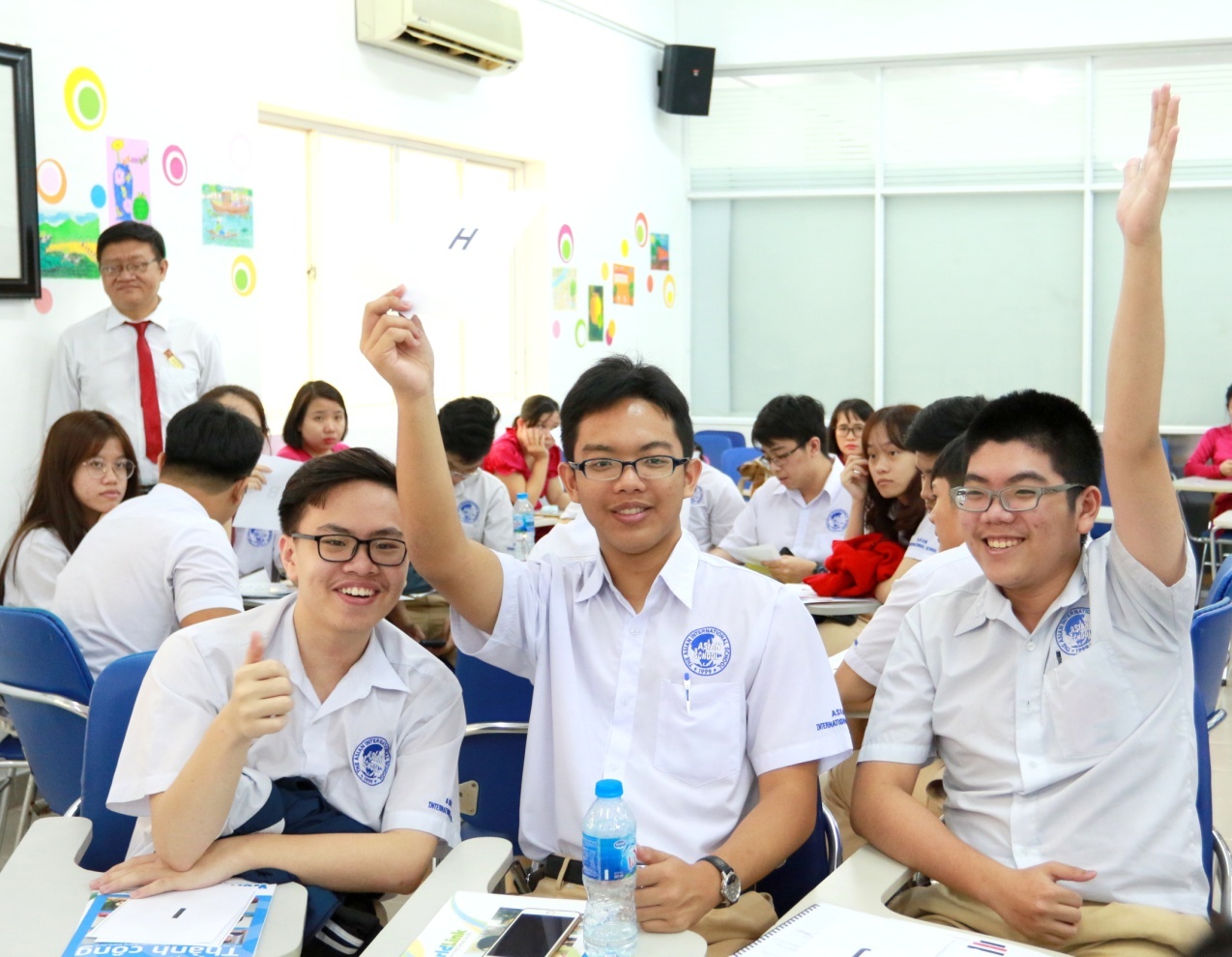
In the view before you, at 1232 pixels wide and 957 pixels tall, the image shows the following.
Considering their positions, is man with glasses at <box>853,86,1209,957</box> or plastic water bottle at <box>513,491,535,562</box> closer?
man with glasses at <box>853,86,1209,957</box>

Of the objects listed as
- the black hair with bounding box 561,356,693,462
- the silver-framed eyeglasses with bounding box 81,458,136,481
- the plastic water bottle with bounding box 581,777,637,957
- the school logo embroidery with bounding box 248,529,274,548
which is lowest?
the plastic water bottle with bounding box 581,777,637,957

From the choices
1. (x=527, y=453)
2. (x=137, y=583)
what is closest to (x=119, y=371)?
(x=137, y=583)

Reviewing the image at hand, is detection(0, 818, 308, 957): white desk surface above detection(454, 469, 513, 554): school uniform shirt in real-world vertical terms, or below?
below

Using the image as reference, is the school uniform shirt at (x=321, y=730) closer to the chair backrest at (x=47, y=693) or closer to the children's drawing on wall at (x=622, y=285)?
the chair backrest at (x=47, y=693)

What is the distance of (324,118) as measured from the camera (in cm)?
600

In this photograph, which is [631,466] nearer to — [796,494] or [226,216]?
[796,494]

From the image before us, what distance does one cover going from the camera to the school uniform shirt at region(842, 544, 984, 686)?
2316 millimetres

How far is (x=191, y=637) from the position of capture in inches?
71.9

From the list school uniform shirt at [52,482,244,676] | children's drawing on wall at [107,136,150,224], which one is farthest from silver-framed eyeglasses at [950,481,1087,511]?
children's drawing on wall at [107,136,150,224]

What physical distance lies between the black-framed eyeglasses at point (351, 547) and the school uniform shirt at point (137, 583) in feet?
3.60

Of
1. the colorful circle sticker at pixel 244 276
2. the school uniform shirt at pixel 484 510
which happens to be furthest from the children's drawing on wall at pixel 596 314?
the school uniform shirt at pixel 484 510

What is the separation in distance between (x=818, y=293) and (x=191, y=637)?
7885 mm

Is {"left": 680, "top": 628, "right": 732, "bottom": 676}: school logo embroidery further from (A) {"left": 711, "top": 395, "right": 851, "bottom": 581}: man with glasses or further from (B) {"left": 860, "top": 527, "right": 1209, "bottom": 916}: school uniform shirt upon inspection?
(A) {"left": 711, "top": 395, "right": 851, "bottom": 581}: man with glasses

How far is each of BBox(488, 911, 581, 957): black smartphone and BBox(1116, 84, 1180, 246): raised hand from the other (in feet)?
3.71
